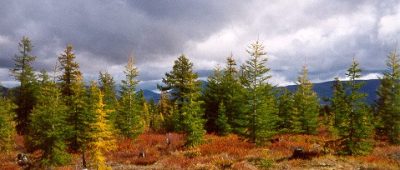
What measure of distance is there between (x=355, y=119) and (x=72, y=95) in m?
21.6

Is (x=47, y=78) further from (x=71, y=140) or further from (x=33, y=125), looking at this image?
(x=33, y=125)

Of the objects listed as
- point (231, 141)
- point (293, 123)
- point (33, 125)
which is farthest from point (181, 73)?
point (33, 125)

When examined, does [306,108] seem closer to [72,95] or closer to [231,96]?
[231,96]

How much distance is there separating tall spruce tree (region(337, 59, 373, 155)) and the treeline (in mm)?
65

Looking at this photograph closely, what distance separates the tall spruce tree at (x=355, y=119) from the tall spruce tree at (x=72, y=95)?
19839 mm

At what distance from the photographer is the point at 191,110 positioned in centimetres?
3212

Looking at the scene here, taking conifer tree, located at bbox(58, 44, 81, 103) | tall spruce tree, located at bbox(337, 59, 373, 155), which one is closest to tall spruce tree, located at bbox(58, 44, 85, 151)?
conifer tree, located at bbox(58, 44, 81, 103)

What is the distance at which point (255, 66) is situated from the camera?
32188mm

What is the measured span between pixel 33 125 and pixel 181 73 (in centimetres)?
1747

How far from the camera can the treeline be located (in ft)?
88.7

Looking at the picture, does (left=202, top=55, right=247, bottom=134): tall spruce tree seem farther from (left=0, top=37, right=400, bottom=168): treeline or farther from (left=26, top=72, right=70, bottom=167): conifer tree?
(left=26, top=72, right=70, bottom=167): conifer tree

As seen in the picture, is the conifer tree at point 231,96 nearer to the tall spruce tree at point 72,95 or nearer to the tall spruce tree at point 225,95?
the tall spruce tree at point 225,95

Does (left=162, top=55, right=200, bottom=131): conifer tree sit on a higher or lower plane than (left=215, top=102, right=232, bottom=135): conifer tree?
higher

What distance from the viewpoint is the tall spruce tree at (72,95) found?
3136 cm
